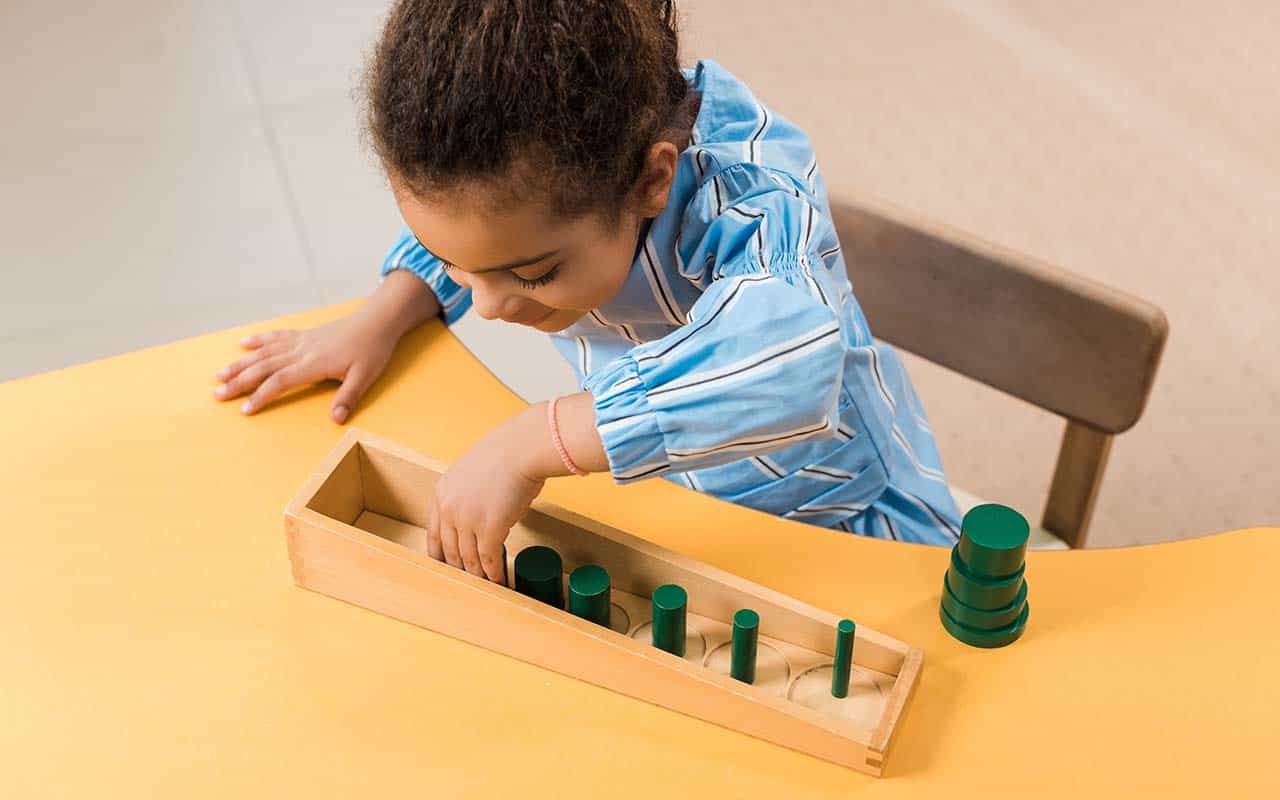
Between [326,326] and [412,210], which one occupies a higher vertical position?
[412,210]

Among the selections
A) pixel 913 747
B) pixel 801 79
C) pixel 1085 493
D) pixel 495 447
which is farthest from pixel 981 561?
pixel 801 79

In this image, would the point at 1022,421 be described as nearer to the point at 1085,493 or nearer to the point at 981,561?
the point at 1085,493

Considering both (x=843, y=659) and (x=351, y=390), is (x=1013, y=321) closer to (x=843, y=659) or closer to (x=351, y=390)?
(x=843, y=659)

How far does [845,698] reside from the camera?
853mm

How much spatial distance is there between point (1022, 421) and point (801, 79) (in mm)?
849

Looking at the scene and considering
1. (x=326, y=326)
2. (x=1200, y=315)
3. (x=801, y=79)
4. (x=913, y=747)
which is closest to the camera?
(x=913, y=747)

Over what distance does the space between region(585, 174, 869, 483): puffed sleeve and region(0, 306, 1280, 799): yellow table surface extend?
13 cm

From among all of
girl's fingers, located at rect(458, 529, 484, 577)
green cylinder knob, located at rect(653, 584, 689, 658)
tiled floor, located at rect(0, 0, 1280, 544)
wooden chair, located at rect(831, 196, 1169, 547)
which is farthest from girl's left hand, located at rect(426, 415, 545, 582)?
tiled floor, located at rect(0, 0, 1280, 544)

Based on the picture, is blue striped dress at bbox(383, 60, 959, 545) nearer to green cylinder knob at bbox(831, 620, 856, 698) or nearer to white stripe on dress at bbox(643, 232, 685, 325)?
white stripe on dress at bbox(643, 232, 685, 325)

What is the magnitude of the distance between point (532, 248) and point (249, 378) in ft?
1.10

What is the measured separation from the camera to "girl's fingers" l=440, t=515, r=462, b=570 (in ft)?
2.90

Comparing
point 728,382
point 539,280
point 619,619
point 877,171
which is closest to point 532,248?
point 539,280

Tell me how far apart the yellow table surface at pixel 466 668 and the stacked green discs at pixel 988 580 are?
0.01 metres

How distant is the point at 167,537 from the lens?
3.14 ft
